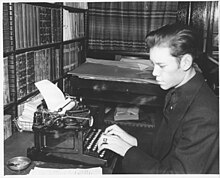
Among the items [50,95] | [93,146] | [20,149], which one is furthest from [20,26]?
[93,146]

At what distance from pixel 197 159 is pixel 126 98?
1332mm

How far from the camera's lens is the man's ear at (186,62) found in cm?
129

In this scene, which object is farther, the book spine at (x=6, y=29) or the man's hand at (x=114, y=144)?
the book spine at (x=6, y=29)

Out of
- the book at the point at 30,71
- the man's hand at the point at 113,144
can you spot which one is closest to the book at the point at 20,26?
the book at the point at 30,71

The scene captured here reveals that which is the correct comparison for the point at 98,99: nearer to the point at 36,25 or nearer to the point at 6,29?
the point at 36,25

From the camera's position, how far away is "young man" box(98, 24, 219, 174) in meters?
1.17

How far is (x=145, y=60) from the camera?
10.0 feet

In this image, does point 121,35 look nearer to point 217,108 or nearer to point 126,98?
point 126,98

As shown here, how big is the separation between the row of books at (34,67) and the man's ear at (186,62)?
0.90 metres

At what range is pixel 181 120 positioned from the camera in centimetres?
129

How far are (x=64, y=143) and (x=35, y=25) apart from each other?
858 millimetres

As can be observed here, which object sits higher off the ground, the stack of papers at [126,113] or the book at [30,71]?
the book at [30,71]

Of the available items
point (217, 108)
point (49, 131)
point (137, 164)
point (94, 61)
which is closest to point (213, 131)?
point (217, 108)

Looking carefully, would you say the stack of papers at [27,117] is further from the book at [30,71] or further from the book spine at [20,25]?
the book spine at [20,25]
